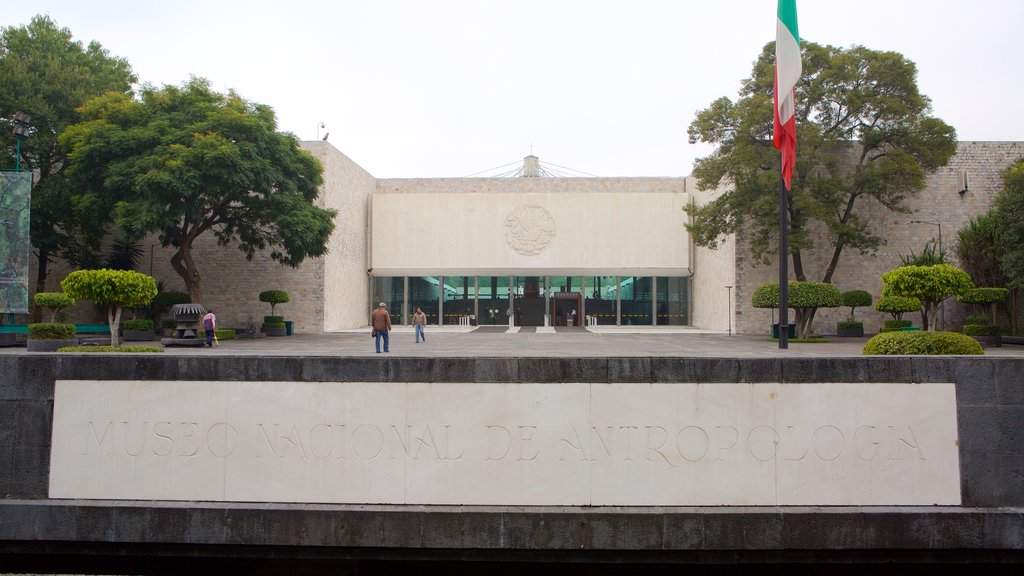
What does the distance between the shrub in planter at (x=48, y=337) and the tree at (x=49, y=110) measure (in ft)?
33.4

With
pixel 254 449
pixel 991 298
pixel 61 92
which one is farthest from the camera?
pixel 61 92

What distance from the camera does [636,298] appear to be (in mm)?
41812

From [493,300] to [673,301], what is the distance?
37.9 ft

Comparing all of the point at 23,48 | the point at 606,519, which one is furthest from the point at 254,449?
the point at 23,48

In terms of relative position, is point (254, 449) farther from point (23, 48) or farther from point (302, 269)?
point (23, 48)

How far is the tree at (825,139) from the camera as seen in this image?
27938 millimetres

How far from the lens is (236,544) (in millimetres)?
4871

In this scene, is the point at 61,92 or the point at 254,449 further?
the point at 61,92

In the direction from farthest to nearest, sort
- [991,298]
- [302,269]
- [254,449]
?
[302,269] → [991,298] → [254,449]

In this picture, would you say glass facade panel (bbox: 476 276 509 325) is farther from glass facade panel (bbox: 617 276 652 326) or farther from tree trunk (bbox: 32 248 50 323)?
tree trunk (bbox: 32 248 50 323)

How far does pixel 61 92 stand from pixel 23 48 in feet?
10.6

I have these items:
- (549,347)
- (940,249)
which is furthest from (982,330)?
(549,347)

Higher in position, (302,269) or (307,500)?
(302,269)

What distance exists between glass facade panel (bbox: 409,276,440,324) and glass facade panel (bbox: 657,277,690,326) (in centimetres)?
1440
